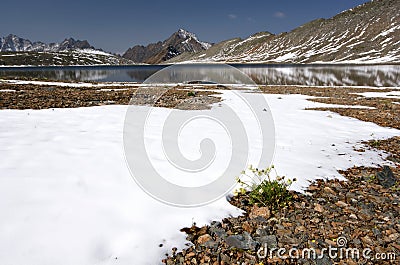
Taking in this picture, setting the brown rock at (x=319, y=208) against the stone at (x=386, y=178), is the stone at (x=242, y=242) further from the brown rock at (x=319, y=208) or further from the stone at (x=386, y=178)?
the stone at (x=386, y=178)

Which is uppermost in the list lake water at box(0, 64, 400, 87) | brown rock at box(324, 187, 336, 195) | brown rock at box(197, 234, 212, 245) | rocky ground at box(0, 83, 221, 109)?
lake water at box(0, 64, 400, 87)

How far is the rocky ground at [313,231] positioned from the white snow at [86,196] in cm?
39

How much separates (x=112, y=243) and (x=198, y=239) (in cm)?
154

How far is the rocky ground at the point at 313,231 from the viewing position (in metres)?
4.43

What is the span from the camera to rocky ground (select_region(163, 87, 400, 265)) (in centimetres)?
443

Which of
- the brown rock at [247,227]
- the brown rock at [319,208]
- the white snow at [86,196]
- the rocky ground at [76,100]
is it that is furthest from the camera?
the rocky ground at [76,100]

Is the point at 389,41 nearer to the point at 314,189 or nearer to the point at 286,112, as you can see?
the point at 286,112

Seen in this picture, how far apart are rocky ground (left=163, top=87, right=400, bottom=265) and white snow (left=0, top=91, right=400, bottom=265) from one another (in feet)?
1.28

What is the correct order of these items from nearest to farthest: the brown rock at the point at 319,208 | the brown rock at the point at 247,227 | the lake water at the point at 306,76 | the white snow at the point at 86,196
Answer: the white snow at the point at 86,196 < the brown rock at the point at 247,227 < the brown rock at the point at 319,208 < the lake water at the point at 306,76

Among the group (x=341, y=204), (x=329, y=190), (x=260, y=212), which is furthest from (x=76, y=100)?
(x=341, y=204)

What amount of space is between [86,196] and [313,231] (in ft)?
15.5

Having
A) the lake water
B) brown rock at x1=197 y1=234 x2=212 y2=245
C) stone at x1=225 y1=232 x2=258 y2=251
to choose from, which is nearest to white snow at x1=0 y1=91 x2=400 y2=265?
brown rock at x1=197 y1=234 x2=212 y2=245

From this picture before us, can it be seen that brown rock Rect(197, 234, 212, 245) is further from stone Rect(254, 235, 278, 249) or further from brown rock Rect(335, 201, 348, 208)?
brown rock Rect(335, 201, 348, 208)

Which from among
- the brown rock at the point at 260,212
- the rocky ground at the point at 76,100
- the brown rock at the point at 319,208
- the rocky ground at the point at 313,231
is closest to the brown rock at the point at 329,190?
the rocky ground at the point at 313,231
